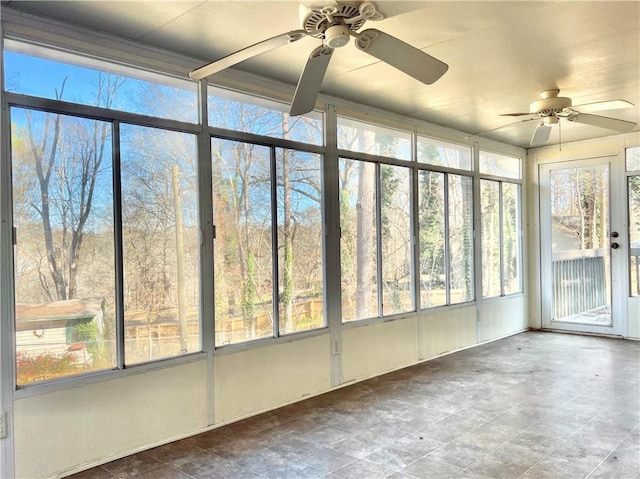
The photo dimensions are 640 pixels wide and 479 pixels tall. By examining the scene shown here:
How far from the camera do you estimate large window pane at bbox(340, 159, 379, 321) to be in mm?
4418

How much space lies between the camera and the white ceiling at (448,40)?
8.45 ft

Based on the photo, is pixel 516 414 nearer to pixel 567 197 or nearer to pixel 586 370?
pixel 586 370

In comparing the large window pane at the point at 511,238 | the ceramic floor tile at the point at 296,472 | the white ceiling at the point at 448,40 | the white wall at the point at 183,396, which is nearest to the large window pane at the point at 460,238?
the white wall at the point at 183,396

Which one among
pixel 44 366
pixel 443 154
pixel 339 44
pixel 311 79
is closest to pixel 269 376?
pixel 44 366

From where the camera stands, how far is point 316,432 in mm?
3262

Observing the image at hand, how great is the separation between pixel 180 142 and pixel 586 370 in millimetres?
4318

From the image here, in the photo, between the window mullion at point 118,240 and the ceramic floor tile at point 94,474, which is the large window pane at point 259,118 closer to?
the window mullion at point 118,240

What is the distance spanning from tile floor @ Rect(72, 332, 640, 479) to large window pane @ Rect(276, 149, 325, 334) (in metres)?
0.73

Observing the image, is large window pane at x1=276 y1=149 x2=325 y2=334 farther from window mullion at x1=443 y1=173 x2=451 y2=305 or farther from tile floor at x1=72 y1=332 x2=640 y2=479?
window mullion at x1=443 y1=173 x2=451 y2=305

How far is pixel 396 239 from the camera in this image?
4.94m

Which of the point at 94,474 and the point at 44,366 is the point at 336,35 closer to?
the point at 44,366

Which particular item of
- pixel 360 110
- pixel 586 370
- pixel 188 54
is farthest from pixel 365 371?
pixel 188 54

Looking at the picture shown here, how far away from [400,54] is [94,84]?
187 cm

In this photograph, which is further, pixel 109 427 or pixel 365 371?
pixel 365 371
